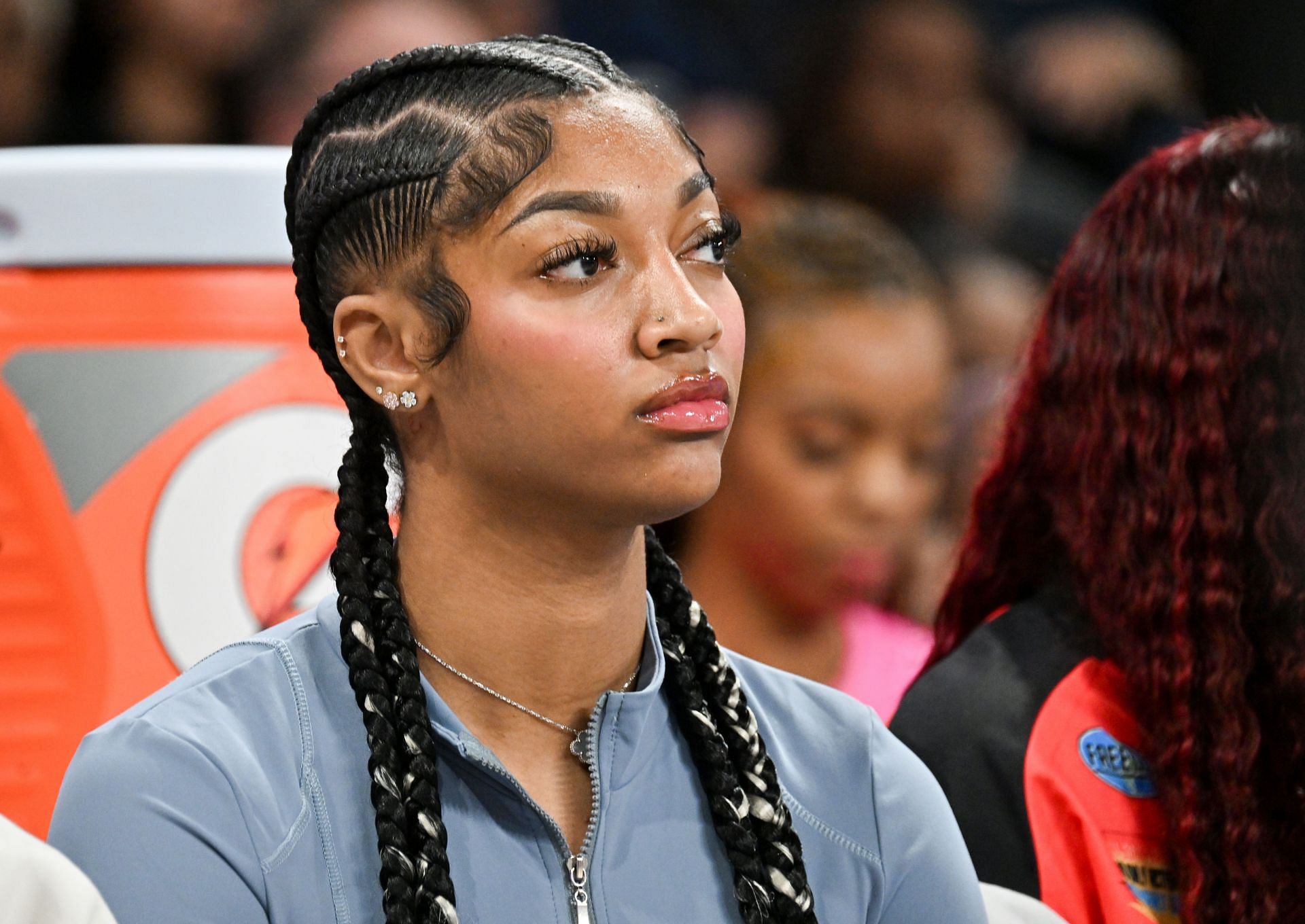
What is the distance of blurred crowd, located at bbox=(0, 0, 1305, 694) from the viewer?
3.25 meters

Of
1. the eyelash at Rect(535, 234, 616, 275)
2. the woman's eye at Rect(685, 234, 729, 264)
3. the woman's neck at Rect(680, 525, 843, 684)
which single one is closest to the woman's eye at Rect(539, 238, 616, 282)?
the eyelash at Rect(535, 234, 616, 275)

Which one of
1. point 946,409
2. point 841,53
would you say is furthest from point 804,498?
point 841,53

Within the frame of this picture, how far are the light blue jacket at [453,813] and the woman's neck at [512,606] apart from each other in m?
0.05

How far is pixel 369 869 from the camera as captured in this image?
4.02ft

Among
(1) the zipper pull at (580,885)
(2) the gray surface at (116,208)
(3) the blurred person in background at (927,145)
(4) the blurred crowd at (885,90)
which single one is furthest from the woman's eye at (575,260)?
(3) the blurred person in background at (927,145)

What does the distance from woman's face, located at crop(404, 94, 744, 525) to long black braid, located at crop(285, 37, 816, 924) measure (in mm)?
28

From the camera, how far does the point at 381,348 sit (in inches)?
52.5

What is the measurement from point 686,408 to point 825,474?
1.37 m

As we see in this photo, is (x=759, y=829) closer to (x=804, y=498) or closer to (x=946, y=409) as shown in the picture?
(x=804, y=498)

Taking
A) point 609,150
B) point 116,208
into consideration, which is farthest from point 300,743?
point 116,208

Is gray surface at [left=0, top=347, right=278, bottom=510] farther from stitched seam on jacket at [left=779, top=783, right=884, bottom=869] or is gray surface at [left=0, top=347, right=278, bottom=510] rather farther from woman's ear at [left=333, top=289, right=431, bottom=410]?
stitched seam on jacket at [left=779, top=783, right=884, bottom=869]

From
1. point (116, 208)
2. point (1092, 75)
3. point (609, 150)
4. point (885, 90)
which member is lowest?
point (116, 208)

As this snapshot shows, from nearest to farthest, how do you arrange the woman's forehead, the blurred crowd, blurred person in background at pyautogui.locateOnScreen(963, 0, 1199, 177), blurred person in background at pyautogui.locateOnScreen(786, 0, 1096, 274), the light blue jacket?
the light blue jacket → the woman's forehead → the blurred crowd → blurred person in background at pyautogui.locateOnScreen(786, 0, 1096, 274) → blurred person in background at pyautogui.locateOnScreen(963, 0, 1199, 177)

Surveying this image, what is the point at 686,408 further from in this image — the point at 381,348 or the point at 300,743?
the point at 300,743
